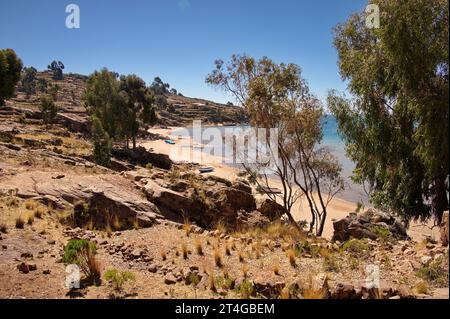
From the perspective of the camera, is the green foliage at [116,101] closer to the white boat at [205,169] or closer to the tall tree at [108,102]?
the tall tree at [108,102]

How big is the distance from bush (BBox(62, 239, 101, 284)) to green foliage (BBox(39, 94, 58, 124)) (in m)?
57.0

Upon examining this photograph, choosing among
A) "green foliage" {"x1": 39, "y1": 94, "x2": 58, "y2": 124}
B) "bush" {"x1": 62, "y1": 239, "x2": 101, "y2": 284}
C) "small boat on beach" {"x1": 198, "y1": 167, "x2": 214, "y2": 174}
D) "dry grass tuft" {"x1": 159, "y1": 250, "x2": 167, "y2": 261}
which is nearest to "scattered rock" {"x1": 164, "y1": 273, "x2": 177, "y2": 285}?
"dry grass tuft" {"x1": 159, "y1": 250, "x2": 167, "y2": 261}

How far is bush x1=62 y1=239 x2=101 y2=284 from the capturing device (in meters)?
8.74

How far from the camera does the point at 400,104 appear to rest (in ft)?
36.9

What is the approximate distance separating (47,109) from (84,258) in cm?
5910

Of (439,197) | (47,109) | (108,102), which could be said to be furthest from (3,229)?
(47,109)

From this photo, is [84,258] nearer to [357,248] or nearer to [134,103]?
[357,248]

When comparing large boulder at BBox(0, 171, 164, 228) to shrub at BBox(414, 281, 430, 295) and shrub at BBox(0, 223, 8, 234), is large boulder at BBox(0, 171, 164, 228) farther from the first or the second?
shrub at BBox(414, 281, 430, 295)

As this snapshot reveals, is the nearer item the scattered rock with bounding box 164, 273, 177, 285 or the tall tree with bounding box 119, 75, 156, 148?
the scattered rock with bounding box 164, 273, 177, 285
